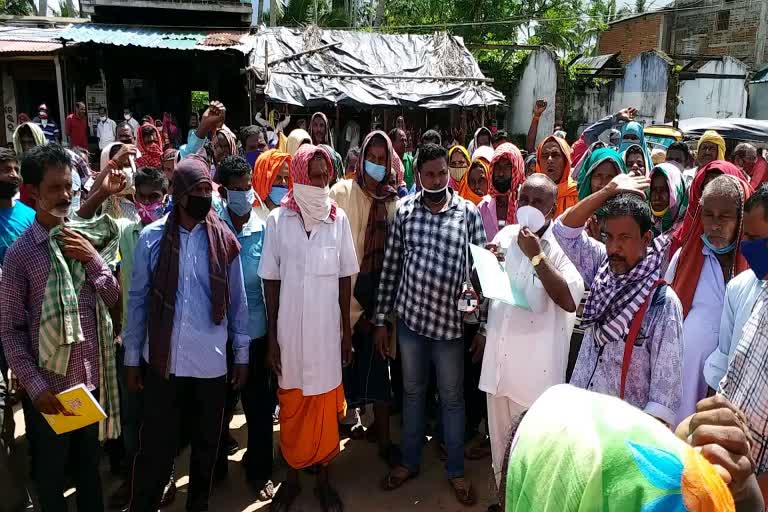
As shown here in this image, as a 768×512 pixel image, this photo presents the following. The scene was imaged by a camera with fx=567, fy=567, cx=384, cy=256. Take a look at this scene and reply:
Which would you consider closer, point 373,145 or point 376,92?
point 373,145

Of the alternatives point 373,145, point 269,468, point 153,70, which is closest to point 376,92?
point 153,70

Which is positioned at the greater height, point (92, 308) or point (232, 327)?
point (92, 308)

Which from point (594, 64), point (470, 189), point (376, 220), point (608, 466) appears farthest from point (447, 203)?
point (594, 64)

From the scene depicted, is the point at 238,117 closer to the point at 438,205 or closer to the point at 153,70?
the point at 153,70

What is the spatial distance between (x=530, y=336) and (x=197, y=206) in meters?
1.73

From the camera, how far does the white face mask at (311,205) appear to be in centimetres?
307

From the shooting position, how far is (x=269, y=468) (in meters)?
3.43

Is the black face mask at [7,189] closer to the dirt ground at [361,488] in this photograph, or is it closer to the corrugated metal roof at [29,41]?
the dirt ground at [361,488]

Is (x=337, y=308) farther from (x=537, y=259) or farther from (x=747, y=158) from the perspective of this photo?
(x=747, y=158)

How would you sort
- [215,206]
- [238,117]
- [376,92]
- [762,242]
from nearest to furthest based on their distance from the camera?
[762,242], [215,206], [376,92], [238,117]

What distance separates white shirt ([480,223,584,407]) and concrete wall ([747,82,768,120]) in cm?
2124

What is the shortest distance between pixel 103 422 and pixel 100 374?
26 centimetres

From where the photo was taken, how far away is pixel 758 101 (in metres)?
19.8

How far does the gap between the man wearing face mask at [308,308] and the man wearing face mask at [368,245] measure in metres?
0.29
